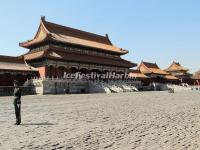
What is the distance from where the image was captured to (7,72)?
1570 inches

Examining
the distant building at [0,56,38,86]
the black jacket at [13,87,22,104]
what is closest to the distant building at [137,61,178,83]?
the distant building at [0,56,38,86]

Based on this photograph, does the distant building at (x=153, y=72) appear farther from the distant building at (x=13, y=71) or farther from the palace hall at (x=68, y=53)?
the distant building at (x=13, y=71)

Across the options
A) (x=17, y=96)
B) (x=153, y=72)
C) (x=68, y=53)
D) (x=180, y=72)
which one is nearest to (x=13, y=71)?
(x=68, y=53)

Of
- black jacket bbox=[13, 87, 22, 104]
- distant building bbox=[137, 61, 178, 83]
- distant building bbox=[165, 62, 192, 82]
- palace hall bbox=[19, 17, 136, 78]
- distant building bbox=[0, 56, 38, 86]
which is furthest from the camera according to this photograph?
distant building bbox=[165, 62, 192, 82]

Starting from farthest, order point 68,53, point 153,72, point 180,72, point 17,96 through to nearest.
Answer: point 180,72 → point 153,72 → point 68,53 → point 17,96

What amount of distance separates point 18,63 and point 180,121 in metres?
35.0

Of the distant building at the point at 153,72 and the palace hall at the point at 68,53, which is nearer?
the palace hall at the point at 68,53

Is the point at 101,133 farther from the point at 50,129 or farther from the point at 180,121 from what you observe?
the point at 180,121

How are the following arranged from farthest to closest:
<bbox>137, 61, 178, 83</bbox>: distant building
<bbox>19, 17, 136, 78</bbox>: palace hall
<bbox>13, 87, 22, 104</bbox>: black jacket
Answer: <bbox>137, 61, 178, 83</bbox>: distant building < <bbox>19, 17, 136, 78</bbox>: palace hall < <bbox>13, 87, 22, 104</bbox>: black jacket

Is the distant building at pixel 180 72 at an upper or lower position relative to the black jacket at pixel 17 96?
upper

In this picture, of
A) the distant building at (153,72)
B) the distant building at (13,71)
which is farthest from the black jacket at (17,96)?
the distant building at (153,72)

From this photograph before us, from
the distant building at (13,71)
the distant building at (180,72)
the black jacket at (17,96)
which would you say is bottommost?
the black jacket at (17,96)

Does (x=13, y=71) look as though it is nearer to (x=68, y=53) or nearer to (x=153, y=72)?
(x=68, y=53)

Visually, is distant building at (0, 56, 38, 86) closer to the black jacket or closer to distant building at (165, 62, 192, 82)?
the black jacket
